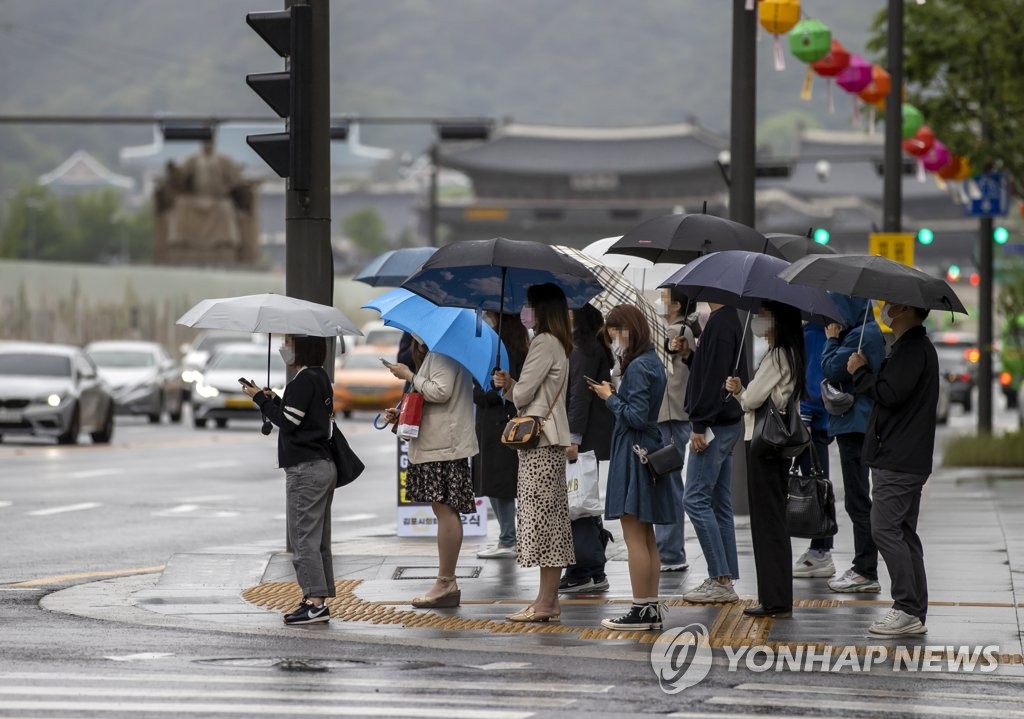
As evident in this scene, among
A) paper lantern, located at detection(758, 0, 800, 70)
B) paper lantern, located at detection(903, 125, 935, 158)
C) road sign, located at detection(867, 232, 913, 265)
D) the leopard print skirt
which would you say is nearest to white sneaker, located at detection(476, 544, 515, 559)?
the leopard print skirt

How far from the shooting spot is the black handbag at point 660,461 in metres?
10.2

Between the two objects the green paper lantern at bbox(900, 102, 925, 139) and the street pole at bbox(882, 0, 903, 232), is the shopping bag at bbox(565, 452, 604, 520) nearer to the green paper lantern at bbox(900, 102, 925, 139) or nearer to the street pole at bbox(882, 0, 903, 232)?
the street pole at bbox(882, 0, 903, 232)

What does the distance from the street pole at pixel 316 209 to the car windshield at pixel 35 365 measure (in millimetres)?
15963

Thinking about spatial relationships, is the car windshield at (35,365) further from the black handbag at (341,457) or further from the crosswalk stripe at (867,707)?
the crosswalk stripe at (867,707)

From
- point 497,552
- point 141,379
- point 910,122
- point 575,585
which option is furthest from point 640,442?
point 141,379

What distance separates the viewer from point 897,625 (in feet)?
31.8

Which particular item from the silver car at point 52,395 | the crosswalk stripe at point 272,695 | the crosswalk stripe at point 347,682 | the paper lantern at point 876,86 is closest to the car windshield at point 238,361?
the silver car at point 52,395

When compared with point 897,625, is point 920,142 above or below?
above

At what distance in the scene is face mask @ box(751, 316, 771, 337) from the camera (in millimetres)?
10547

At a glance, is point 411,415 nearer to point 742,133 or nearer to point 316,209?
point 316,209

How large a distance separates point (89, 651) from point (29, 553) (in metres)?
4.97

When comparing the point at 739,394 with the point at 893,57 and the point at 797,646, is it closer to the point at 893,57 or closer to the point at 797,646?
the point at 797,646

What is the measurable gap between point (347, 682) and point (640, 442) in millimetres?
2558

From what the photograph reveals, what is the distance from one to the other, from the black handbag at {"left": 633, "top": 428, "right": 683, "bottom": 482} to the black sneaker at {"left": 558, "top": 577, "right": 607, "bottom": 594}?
5.38 ft
